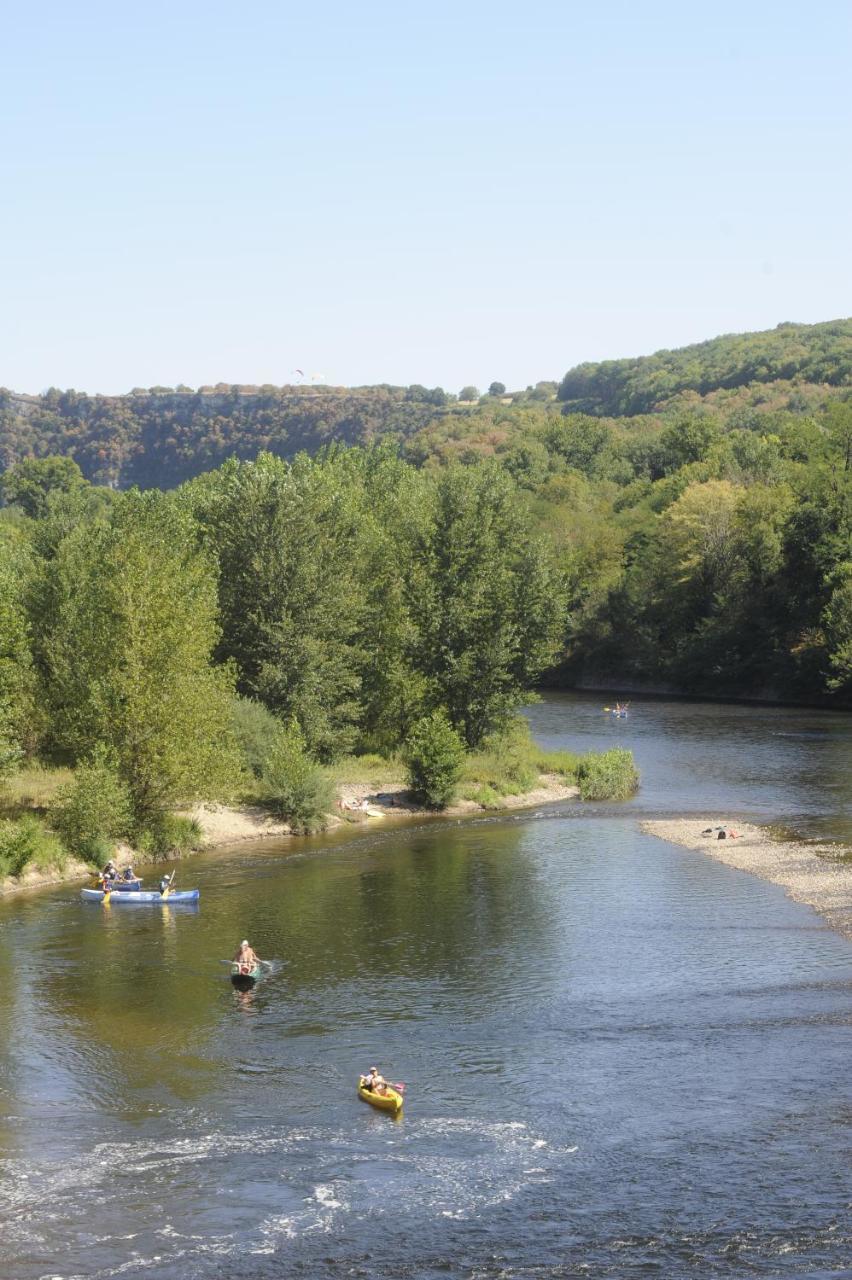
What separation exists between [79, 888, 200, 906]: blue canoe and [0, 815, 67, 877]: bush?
356 centimetres

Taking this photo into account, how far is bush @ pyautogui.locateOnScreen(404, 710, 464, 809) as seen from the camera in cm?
7081

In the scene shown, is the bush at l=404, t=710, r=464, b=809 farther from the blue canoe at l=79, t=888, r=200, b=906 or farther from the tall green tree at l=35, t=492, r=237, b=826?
the blue canoe at l=79, t=888, r=200, b=906

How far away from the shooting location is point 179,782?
190 feet

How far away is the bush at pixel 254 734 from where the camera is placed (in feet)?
224

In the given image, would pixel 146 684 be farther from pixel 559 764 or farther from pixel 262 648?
pixel 559 764

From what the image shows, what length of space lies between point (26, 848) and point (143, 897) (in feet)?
18.8

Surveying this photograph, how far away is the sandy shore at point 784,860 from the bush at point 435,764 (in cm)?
1036

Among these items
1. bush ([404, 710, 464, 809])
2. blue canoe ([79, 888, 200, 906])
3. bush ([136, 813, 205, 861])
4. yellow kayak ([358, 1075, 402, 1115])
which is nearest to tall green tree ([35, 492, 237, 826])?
bush ([136, 813, 205, 861])

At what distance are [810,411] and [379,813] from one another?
14446 centimetres

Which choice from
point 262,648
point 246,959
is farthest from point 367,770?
point 246,959

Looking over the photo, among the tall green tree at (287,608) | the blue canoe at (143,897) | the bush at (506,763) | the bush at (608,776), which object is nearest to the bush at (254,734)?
the tall green tree at (287,608)

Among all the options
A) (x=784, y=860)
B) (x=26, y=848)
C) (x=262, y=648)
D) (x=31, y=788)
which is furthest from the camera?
(x=262, y=648)

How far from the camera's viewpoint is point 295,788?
66.5 meters

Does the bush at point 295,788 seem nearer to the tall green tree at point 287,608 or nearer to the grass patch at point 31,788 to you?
the tall green tree at point 287,608
